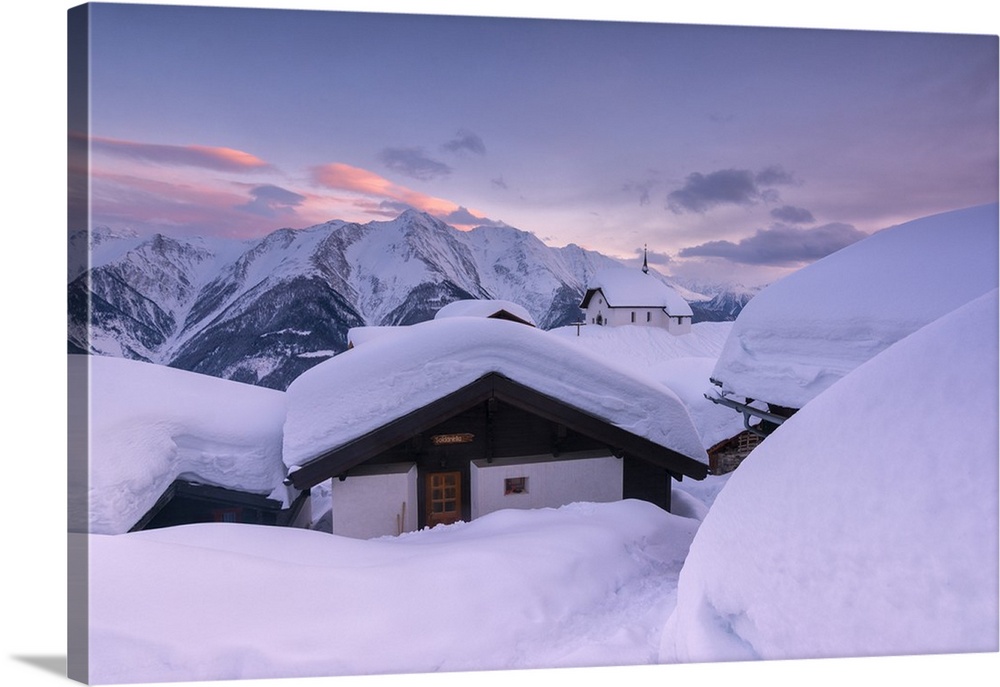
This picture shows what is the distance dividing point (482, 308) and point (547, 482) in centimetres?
177

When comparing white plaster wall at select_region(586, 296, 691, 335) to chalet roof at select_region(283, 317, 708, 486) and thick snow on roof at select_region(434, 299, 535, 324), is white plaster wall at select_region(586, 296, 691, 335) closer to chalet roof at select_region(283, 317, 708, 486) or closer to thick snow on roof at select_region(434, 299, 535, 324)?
thick snow on roof at select_region(434, 299, 535, 324)

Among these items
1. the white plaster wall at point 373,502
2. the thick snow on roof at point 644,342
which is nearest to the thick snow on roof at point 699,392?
the thick snow on roof at point 644,342

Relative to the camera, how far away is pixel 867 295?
159 inches

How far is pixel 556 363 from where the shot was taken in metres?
5.10

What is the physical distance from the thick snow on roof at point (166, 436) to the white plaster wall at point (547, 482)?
6.50ft

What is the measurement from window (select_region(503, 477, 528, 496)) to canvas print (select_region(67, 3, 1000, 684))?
19mm

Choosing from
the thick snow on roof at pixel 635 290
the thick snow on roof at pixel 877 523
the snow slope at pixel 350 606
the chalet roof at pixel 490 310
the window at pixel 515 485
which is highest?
the thick snow on roof at pixel 635 290

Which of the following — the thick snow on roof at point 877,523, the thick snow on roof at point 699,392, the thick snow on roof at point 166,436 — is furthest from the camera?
the thick snow on roof at point 699,392

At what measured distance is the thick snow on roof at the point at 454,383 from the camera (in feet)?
15.8

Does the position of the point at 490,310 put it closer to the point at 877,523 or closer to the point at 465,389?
the point at 465,389

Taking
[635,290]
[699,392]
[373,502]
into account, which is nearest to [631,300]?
[635,290]

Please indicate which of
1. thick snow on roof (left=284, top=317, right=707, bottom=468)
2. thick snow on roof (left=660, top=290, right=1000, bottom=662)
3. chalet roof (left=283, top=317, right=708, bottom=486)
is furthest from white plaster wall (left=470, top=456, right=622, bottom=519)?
thick snow on roof (left=660, top=290, right=1000, bottom=662)

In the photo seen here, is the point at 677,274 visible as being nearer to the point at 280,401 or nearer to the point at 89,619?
the point at 280,401

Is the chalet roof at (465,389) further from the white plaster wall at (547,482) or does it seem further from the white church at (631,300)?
the white church at (631,300)
